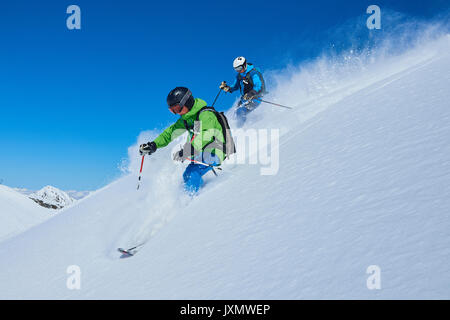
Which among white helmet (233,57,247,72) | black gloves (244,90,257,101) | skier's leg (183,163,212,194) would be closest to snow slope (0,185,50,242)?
black gloves (244,90,257,101)

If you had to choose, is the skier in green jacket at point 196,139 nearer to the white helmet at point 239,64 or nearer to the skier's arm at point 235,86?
the white helmet at point 239,64

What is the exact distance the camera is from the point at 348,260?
1.64 metres

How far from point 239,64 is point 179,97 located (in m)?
5.48

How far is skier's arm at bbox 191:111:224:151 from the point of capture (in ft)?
15.2

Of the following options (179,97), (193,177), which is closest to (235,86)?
(179,97)

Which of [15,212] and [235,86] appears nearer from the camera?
[235,86]

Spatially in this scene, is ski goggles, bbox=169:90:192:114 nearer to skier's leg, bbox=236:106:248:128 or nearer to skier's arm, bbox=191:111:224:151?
skier's arm, bbox=191:111:224:151

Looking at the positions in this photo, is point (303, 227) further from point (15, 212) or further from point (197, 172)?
point (15, 212)

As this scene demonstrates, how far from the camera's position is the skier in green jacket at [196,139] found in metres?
4.66

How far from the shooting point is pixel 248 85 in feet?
32.1

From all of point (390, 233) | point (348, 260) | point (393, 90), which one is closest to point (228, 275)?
point (348, 260)

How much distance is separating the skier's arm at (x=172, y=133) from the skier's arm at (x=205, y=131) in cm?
55
